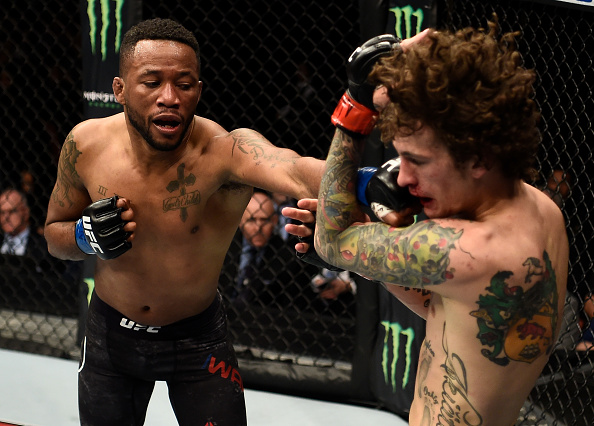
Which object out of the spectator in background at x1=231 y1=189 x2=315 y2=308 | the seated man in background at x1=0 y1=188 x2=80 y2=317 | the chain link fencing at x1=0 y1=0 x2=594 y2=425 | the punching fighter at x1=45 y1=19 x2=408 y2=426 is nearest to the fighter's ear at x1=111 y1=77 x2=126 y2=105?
the punching fighter at x1=45 y1=19 x2=408 y2=426

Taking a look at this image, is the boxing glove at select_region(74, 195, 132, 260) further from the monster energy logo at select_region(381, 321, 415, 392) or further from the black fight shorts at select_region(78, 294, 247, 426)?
the monster energy logo at select_region(381, 321, 415, 392)

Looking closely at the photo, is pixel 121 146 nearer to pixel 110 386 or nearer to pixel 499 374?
pixel 110 386

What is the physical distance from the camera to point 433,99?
1.14 metres

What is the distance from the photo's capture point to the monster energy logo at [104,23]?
9.84 ft

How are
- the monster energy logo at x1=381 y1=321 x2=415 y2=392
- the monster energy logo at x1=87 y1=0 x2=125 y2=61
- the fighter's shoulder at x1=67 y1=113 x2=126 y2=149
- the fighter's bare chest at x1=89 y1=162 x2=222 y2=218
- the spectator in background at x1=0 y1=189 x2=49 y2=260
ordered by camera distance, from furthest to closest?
1. the spectator in background at x1=0 y1=189 x2=49 y2=260
2. the monster energy logo at x1=87 y1=0 x2=125 y2=61
3. the monster energy logo at x1=381 y1=321 x2=415 y2=392
4. the fighter's shoulder at x1=67 y1=113 x2=126 y2=149
5. the fighter's bare chest at x1=89 y1=162 x2=222 y2=218

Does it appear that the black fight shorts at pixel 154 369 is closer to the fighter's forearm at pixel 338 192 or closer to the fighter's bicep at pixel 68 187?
the fighter's bicep at pixel 68 187

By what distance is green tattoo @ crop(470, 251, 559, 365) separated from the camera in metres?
1.16

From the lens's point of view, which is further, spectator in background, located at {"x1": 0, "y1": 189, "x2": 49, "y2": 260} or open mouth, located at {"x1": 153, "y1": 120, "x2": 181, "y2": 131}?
spectator in background, located at {"x1": 0, "y1": 189, "x2": 49, "y2": 260}

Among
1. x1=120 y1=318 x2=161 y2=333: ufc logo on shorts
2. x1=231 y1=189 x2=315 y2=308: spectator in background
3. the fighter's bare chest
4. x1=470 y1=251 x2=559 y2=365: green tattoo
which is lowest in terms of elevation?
x1=231 y1=189 x2=315 y2=308: spectator in background

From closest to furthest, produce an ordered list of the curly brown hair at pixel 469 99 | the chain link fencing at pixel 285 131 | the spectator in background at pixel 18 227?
1. the curly brown hair at pixel 469 99
2. the chain link fencing at pixel 285 131
3. the spectator in background at pixel 18 227

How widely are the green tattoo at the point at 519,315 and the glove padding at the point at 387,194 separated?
21cm

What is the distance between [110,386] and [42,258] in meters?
2.34

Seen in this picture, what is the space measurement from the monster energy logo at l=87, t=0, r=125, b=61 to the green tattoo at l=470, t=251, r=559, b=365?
2.24 m

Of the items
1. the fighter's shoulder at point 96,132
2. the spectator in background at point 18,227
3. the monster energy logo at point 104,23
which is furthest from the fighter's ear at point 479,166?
the spectator in background at point 18,227
